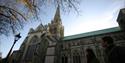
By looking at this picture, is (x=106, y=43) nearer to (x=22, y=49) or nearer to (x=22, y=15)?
(x=22, y=15)

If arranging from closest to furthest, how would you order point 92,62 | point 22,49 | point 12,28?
point 92,62 → point 12,28 → point 22,49

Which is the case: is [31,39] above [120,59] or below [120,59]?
above

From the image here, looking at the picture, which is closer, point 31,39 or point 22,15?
point 22,15

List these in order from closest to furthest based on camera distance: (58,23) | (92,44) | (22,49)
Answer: (92,44)
(22,49)
(58,23)

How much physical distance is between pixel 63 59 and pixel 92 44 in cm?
736

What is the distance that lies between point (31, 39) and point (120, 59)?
32.1 m

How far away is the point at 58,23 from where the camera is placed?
35.5m

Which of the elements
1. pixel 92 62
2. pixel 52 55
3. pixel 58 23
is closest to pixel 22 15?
pixel 92 62

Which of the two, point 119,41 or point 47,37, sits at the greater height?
point 47,37

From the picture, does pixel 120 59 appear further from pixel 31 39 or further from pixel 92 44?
pixel 31 39

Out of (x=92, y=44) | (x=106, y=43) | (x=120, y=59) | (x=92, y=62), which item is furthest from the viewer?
(x=92, y=44)

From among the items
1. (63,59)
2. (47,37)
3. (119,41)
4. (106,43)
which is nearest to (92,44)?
(119,41)

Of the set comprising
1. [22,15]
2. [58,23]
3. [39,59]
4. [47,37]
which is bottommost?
[39,59]

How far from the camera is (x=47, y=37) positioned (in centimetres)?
2872
